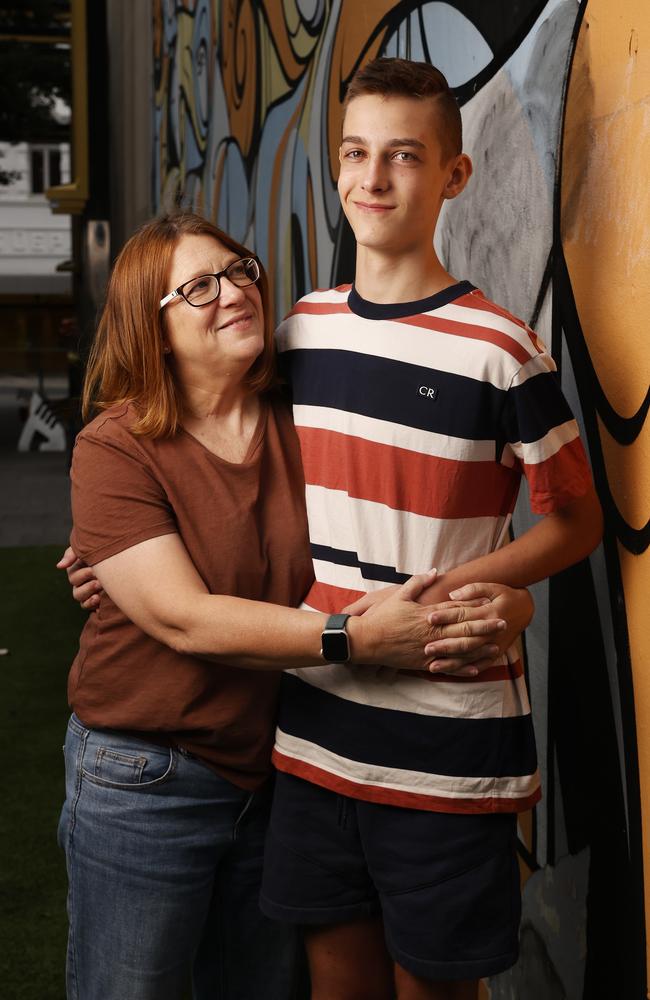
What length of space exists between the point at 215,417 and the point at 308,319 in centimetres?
21

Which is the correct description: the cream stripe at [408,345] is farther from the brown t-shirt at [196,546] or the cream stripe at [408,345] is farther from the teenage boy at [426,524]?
the brown t-shirt at [196,546]

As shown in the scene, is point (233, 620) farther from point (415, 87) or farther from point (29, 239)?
point (29, 239)

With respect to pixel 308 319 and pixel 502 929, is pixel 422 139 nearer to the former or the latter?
pixel 308 319

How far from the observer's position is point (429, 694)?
1.59 metres

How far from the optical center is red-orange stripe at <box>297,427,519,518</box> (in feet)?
5.10

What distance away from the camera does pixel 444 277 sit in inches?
64.4

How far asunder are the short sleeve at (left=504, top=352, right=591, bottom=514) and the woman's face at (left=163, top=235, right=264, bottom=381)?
16.9 inches

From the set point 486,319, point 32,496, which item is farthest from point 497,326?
point 32,496

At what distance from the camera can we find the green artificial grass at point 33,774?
300 cm

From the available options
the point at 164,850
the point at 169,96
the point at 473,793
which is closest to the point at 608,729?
the point at 473,793

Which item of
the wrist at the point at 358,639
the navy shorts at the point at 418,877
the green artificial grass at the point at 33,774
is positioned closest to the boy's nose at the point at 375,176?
the wrist at the point at 358,639

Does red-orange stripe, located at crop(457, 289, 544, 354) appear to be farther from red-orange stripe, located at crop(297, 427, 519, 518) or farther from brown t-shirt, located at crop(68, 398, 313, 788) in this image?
brown t-shirt, located at crop(68, 398, 313, 788)

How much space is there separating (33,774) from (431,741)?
2876 millimetres

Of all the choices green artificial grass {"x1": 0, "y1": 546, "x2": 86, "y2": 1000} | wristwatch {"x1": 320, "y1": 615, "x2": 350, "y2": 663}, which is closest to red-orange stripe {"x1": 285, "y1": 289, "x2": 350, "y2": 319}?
wristwatch {"x1": 320, "y1": 615, "x2": 350, "y2": 663}
